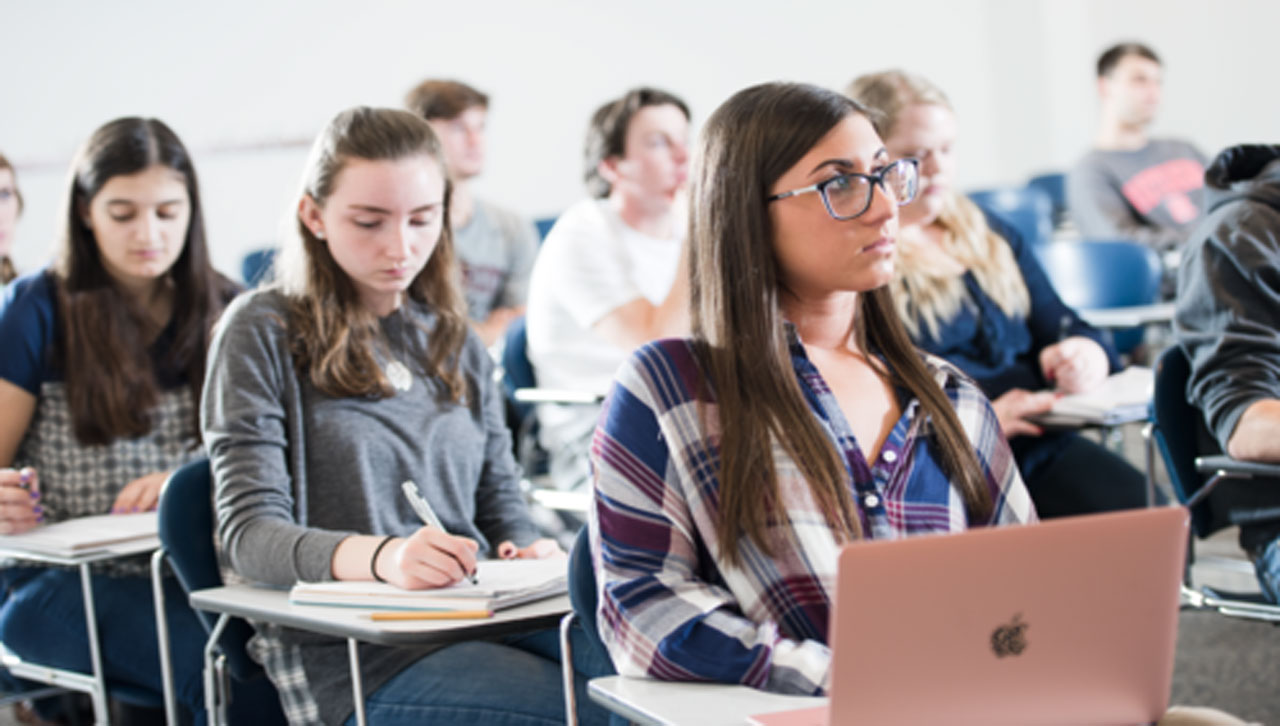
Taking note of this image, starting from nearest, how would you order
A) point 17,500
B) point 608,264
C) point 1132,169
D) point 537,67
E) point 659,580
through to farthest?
point 659,580 < point 17,500 < point 608,264 < point 1132,169 < point 537,67

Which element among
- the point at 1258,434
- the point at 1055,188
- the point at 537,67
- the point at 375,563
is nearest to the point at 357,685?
the point at 375,563

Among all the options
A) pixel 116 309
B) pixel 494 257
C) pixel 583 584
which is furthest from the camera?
pixel 494 257

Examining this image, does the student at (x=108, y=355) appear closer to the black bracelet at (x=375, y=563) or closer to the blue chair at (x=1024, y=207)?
the black bracelet at (x=375, y=563)

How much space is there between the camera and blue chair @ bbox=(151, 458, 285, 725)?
1.72 m

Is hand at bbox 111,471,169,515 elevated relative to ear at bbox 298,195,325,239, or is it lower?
lower

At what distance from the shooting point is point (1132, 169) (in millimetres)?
5371

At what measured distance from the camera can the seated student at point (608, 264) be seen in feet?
9.71

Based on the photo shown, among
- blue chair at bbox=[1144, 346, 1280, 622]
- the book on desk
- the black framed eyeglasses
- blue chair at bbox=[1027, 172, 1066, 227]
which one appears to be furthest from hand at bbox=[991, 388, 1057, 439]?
blue chair at bbox=[1027, 172, 1066, 227]

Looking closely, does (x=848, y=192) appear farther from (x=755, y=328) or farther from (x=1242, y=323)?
(x=1242, y=323)

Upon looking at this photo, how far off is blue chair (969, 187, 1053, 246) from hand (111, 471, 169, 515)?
3976 mm

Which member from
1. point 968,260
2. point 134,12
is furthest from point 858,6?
point 968,260

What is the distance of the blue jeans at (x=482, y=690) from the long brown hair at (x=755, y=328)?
34 cm

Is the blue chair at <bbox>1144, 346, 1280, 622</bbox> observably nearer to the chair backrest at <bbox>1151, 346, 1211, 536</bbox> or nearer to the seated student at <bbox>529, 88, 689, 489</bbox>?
the chair backrest at <bbox>1151, 346, 1211, 536</bbox>

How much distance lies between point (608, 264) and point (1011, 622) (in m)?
2.16
